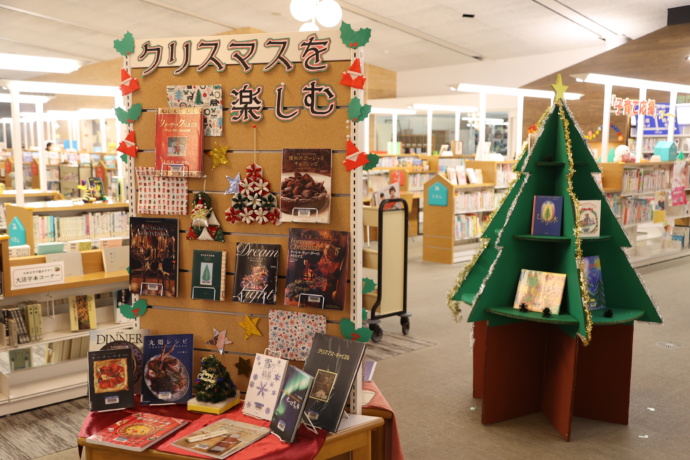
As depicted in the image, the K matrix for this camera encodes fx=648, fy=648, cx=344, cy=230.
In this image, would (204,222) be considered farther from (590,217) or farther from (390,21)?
(390,21)

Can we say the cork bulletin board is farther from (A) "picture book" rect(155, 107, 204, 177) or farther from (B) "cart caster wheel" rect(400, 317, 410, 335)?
(B) "cart caster wheel" rect(400, 317, 410, 335)

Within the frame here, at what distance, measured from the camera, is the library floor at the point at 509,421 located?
3658 mm

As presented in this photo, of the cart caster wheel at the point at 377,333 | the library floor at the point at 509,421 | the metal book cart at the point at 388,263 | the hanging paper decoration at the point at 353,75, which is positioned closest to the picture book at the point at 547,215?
the library floor at the point at 509,421

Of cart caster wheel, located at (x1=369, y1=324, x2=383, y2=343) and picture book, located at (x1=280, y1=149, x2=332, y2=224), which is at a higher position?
picture book, located at (x1=280, y1=149, x2=332, y2=224)

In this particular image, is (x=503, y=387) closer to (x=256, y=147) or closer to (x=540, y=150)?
(x=540, y=150)

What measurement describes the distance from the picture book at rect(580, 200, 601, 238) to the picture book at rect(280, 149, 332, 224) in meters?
2.09

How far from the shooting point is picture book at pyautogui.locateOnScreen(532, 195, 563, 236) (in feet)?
12.8

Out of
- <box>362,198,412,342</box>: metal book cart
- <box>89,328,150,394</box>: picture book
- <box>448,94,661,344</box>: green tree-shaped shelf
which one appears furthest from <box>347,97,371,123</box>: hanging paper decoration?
<box>362,198,412,342</box>: metal book cart

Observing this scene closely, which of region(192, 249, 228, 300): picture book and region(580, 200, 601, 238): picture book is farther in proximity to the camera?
region(580, 200, 601, 238): picture book

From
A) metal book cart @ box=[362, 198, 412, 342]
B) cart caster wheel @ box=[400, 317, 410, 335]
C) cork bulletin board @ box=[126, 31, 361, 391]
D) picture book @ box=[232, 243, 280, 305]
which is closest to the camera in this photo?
cork bulletin board @ box=[126, 31, 361, 391]

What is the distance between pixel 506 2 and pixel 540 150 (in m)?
8.37

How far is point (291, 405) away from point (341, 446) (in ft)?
0.87

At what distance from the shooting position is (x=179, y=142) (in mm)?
2609

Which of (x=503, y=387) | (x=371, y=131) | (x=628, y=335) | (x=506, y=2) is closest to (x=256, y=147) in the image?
(x=503, y=387)
